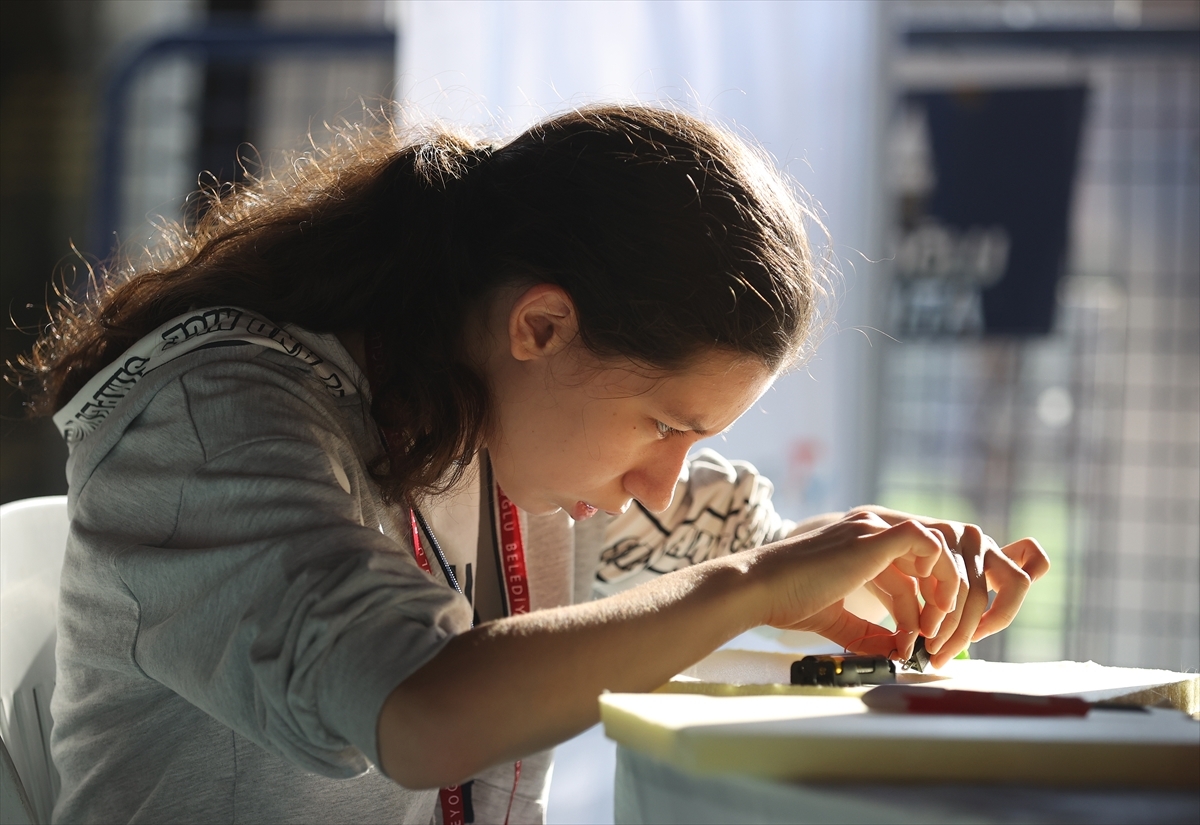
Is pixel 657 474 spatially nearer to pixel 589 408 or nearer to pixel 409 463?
pixel 589 408

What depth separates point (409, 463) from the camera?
2.68 feet

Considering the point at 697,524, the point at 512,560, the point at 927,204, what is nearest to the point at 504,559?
the point at 512,560

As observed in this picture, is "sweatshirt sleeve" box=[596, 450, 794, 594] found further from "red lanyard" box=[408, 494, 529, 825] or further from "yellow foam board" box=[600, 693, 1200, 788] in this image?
"yellow foam board" box=[600, 693, 1200, 788]

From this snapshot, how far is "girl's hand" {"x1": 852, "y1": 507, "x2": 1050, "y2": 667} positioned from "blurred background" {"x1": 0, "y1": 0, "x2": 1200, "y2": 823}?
2.81 feet

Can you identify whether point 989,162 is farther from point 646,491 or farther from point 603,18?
point 646,491

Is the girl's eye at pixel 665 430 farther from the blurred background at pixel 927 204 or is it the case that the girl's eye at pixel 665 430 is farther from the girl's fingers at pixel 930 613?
the blurred background at pixel 927 204

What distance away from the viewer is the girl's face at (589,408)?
797mm

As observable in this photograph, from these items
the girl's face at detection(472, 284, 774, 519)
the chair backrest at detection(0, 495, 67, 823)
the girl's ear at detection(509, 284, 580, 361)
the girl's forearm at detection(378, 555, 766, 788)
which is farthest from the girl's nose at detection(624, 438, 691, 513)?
the chair backrest at detection(0, 495, 67, 823)

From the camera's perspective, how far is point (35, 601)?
91 centimetres

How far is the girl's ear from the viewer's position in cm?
79

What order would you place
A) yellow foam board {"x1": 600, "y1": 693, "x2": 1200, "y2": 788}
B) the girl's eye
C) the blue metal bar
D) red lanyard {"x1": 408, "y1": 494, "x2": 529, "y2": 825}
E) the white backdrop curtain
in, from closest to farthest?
yellow foam board {"x1": 600, "y1": 693, "x2": 1200, "y2": 788}
the girl's eye
red lanyard {"x1": 408, "y1": 494, "x2": 529, "y2": 825}
the white backdrop curtain
the blue metal bar

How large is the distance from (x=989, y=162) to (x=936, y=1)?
0.59 meters

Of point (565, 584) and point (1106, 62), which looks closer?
point (565, 584)

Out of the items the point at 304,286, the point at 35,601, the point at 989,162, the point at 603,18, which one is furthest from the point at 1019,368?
the point at 35,601
